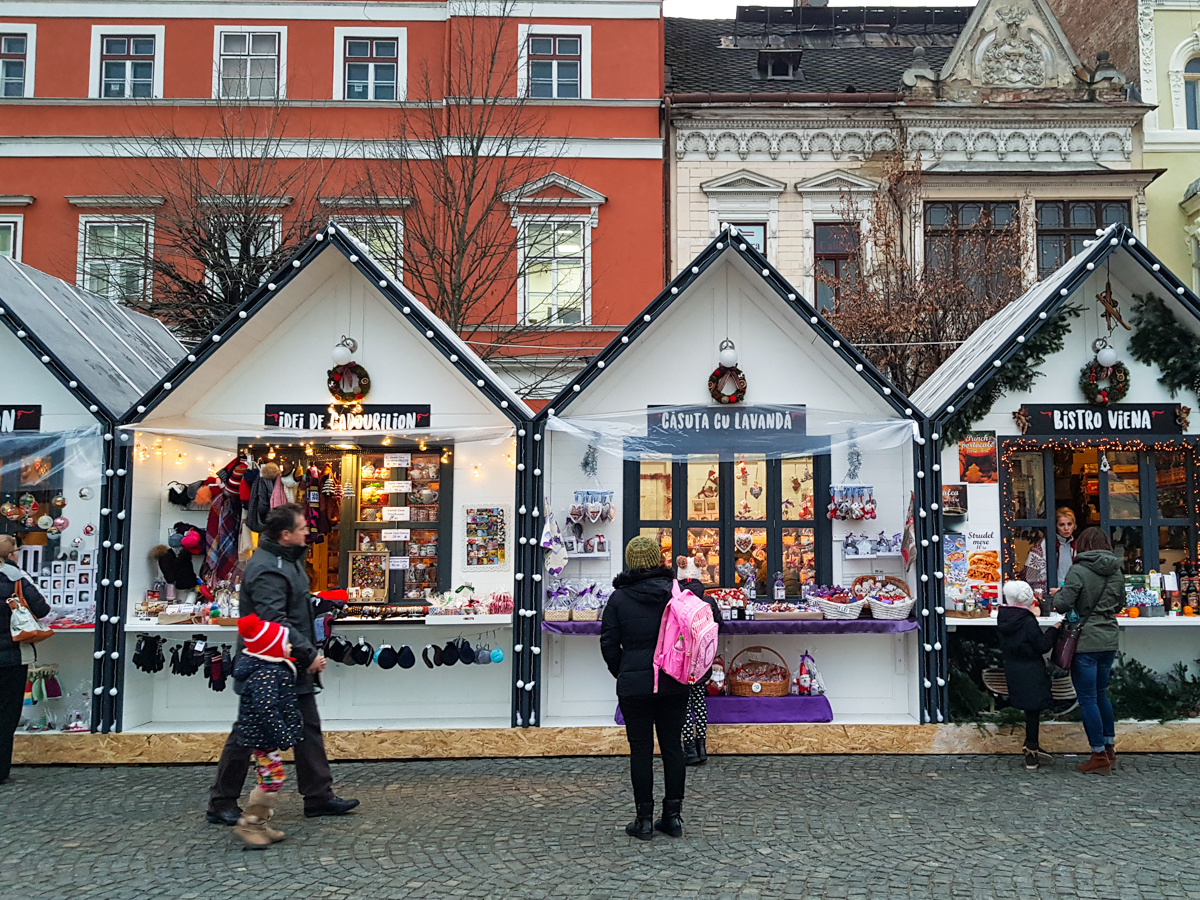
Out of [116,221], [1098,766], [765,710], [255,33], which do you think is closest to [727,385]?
[765,710]

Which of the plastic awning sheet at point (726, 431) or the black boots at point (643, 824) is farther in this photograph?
the plastic awning sheet at point (726, 431)

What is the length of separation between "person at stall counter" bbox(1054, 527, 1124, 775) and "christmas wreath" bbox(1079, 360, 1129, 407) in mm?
1664

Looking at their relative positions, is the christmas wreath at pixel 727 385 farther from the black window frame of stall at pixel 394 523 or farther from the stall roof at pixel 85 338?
the stall roof at pixel 85 338

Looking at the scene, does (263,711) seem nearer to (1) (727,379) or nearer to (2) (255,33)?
(1) (727,379)

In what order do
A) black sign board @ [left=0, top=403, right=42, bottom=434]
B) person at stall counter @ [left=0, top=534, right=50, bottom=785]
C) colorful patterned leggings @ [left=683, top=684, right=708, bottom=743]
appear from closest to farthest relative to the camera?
person at stall counter @ [left=0, top=534, right=50, bottom=785], colorful patterned leggings @ [left=683, top=684, right=708, bottom=743], black sign board @ [left=0, top=403, right=42, bottom=434]

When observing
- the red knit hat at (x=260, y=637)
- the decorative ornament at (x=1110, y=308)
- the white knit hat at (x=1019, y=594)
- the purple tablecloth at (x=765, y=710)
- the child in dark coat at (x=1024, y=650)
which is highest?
the decorative ornament at (x=1110, y=308)

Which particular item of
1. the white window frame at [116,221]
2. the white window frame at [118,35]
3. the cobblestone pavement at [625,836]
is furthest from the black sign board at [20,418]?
the white window frame at [118,35]

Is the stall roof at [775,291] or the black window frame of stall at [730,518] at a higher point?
the stall roof at [775,291]

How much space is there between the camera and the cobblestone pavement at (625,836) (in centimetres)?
484

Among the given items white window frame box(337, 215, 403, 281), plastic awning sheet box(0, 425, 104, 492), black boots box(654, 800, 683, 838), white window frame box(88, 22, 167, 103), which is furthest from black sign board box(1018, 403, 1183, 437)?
white window frame box(88, 22, 167, 103)

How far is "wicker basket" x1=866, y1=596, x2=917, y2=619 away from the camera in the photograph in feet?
24.8

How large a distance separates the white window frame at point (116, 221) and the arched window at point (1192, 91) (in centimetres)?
1927

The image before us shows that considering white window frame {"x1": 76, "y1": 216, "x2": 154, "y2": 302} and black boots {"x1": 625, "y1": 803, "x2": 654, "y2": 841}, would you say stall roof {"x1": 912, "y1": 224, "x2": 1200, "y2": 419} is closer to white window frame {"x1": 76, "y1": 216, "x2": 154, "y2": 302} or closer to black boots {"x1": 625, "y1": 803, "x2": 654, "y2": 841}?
black boots {"x1": 625, "y1": 803, "x2": 654, "y2": 841}

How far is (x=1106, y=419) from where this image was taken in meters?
8.09
